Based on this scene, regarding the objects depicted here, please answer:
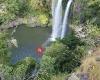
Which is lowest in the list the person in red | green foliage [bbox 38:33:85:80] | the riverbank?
the person in red

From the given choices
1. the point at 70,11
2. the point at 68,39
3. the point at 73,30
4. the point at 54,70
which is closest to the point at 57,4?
the point at 70,11

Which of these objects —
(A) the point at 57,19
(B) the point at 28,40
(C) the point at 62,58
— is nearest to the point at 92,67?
(C) the point at 62,58

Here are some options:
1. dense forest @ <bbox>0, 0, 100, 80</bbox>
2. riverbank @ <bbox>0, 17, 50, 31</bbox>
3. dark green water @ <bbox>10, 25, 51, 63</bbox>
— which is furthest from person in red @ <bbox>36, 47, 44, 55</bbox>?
riverbank @ <bbox>0, 17, 50, 31</bbox>

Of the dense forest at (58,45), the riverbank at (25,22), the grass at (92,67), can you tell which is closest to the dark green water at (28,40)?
the riverbank at (25,22)

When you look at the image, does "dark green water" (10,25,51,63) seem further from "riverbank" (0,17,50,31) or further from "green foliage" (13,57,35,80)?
"green foliage" (13,57,35,80)

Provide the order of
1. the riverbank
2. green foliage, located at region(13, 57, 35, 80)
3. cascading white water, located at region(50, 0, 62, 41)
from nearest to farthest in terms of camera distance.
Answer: green foliage, located at region(13, 57, 35, 80), cascading white water, located at region(50, 0, 62, 41), the riverbank

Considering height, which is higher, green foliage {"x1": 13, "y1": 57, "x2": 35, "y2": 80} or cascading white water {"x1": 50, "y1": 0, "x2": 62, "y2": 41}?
cascading white water {"x1": 50, "y1": 0, "x2": 62, "y2": 41}

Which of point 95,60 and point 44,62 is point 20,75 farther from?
point 95,60

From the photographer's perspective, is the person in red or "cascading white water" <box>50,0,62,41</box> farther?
"cascading white water" <box>50,0,62,41</box>

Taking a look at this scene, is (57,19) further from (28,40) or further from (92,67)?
(92,67)
